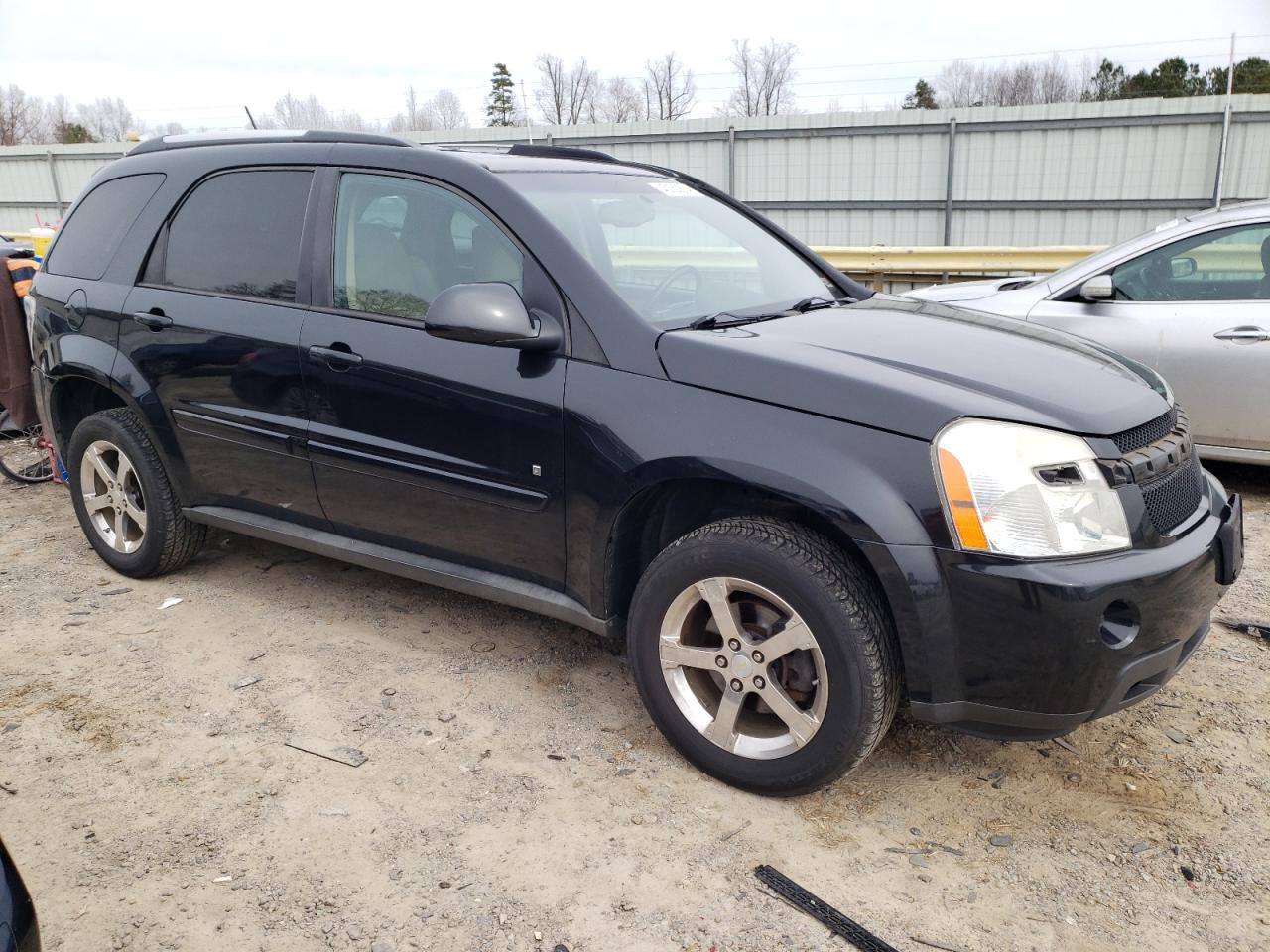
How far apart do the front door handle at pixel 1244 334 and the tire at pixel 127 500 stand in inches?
200

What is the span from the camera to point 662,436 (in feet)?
9.00

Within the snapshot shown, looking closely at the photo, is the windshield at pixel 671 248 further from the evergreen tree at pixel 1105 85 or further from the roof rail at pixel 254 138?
the evergreen tree at pixel 1105 85

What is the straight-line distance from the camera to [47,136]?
52375 mm

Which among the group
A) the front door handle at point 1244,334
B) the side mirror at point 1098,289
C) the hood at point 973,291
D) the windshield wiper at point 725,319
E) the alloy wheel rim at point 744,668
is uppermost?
the windshield wiper at point 725,319

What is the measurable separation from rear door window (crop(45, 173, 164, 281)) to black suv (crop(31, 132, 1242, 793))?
29mm

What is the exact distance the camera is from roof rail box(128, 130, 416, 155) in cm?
350

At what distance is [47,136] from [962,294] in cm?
5963

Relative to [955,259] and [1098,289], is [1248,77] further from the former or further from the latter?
[1098,289]

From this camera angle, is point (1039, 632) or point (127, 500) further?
point (127, 500)

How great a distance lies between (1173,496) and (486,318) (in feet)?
6.44

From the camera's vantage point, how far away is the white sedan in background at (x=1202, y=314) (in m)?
4.98

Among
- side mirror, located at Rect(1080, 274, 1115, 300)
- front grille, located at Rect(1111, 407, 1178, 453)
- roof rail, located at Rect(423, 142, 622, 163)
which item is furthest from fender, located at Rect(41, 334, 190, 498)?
side mirror, located at Rect(1080, 274, 1115, 300)

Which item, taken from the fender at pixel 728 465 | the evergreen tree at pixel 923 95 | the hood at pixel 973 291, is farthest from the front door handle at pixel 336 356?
the evergreen tree at pixel 923 95

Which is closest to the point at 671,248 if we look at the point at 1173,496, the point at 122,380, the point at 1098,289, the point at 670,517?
the point at 670,517
